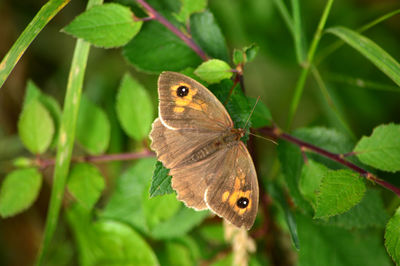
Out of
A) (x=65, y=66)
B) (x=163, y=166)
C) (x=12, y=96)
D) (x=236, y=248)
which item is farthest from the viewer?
(x=65, y=66)

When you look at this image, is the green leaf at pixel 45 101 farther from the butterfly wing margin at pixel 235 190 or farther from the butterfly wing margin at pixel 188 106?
the butterfly wing margin at pixel 235 190

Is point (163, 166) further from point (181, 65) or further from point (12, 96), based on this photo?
point (12, 96)

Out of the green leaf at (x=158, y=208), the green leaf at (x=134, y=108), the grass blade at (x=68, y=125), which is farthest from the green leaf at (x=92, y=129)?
the green leaf at (x=158, y=208)

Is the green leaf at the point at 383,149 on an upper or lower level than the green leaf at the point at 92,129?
lower

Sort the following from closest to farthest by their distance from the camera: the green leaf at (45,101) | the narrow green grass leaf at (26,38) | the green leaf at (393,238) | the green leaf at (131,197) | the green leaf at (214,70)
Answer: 1. the green leaf at (393,238)
2. the green leaf at (214,70)
3. the narrow green grass leaf at (26,38)
4. the green leaf at (45,101)
5. the green leaf at (131,197)

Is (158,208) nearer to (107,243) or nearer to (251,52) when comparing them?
(107,243)

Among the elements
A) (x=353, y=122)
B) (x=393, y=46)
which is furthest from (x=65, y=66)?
(x=393, y=46)

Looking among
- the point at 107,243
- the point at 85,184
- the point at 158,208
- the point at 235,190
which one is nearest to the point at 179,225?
the point at 158,208
